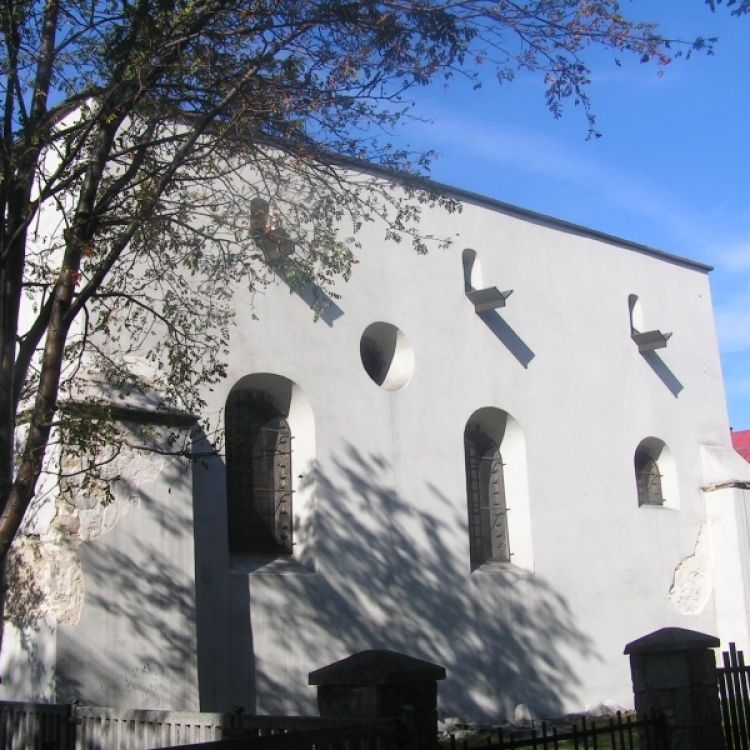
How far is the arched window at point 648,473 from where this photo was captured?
1653 centimetres

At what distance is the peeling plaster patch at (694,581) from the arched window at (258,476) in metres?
6.83

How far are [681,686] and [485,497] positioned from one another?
6.57 meters

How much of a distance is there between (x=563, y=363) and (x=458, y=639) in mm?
4441

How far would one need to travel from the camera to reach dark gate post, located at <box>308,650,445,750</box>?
616 cm

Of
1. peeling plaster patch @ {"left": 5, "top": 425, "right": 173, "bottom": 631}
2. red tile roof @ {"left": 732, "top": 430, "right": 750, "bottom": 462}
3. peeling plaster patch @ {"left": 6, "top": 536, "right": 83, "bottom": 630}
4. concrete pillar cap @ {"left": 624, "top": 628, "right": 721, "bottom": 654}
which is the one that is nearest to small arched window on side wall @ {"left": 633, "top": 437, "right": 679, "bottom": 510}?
concrete pillar cap @ {"left": 624, "top": 628, "right": 721, "bottom": 654}

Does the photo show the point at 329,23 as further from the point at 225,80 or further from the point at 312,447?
the point at 312,447

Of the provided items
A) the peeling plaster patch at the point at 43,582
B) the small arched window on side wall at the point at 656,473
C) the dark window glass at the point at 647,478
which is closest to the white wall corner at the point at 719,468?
the small arched window on side wall at the point at 656,473

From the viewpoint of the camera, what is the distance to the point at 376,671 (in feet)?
20.3

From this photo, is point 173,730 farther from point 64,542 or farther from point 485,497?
point 485,497

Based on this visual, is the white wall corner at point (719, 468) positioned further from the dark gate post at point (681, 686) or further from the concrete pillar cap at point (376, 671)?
the concrete pillar cap at point (376, 671)

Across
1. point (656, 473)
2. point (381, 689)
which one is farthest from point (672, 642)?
point (656, 473)

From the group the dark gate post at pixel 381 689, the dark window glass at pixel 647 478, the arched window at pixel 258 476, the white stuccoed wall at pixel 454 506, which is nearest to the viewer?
the dark gate post at pixel 381 689

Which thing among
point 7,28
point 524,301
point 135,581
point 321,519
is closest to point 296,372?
point 321,519

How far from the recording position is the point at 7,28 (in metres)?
7.57
